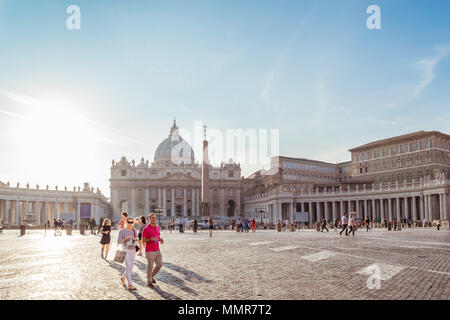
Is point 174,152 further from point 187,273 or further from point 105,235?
point 187,273

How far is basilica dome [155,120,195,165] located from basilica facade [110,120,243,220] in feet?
37.2

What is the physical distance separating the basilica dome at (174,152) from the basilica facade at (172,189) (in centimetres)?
1133

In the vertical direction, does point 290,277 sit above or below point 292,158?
below

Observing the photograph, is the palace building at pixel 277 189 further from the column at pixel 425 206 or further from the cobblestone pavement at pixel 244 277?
the cobblestone pavement at pixel 244 277

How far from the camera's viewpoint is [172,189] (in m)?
A: 113

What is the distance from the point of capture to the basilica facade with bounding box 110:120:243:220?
369ft

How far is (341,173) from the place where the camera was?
116688mm

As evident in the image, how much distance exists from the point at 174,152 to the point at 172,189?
748 inches

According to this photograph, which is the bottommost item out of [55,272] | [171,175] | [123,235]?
[55,272]

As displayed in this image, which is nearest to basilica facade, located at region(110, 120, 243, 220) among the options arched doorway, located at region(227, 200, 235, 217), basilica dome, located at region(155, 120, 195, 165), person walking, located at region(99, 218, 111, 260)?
arched doorway, located at region(227, 200, 235, 217)

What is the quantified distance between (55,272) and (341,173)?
110 m
